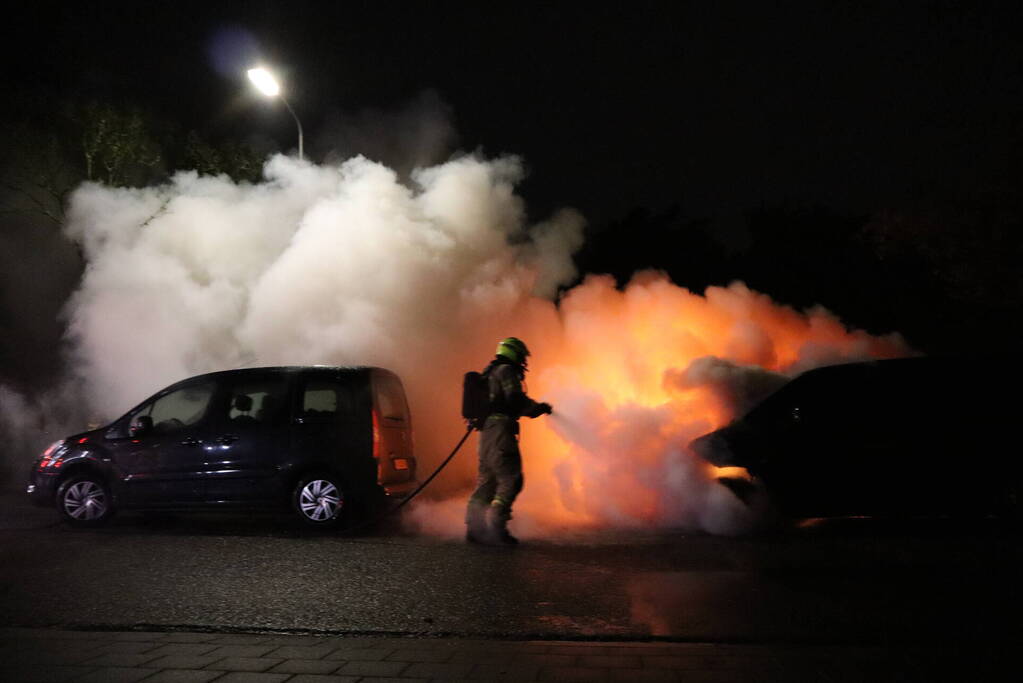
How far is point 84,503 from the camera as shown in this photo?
368 inches

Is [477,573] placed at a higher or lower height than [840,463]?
lower

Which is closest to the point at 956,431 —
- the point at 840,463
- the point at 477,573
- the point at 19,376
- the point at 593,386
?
the point at 840,463

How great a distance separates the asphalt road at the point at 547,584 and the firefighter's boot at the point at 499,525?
0.17m

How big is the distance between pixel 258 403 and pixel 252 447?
76 centimetres

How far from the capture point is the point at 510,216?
42.5ft

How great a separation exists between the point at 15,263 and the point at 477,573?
1503 cm

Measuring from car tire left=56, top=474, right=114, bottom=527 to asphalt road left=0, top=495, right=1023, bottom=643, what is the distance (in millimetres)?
533

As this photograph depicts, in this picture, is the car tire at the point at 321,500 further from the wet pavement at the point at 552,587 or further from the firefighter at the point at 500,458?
the firefighter at the point at 500,458

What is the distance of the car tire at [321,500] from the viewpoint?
890 centimetres

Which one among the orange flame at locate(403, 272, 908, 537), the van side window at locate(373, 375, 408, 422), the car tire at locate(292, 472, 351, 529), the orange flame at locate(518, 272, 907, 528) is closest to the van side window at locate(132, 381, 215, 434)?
the car tire at locate(292, 472, 351, 529)

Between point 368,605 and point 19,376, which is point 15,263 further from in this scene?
point 368,605

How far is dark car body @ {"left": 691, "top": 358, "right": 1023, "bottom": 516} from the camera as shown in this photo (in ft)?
27.0

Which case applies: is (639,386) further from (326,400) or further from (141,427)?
(141,427)

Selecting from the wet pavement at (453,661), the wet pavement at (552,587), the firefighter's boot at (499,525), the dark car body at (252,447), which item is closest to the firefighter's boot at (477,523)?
the firefighter's boot at (499,525)
